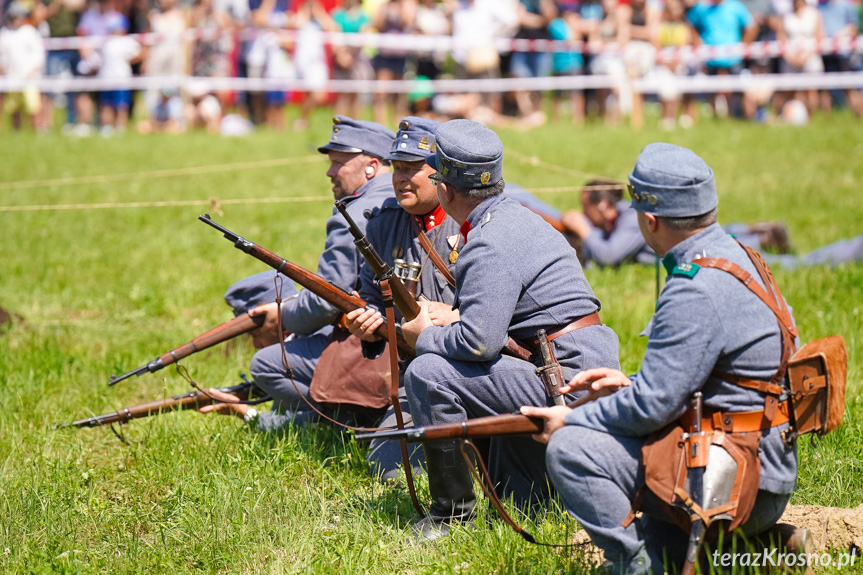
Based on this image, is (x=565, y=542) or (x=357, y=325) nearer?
(x=565, y=542)

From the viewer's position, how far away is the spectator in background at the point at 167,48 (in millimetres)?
19812

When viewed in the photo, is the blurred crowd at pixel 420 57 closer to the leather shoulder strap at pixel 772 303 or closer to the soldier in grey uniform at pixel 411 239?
the soldier in grey uniform at pixel 411 239

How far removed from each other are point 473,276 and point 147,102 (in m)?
17.4

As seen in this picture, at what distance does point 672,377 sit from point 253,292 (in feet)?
12.2

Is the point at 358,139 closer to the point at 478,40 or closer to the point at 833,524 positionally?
the point at 833,524

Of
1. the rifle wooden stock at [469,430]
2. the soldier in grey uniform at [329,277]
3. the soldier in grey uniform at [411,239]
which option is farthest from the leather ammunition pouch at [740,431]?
the soldier in grey uniform at [329,277]

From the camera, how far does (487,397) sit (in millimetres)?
4656

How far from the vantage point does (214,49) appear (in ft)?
64.9

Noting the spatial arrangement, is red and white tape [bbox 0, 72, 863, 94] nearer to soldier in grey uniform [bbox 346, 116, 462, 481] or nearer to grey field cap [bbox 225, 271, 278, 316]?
grey field cap [bbox 225, 271, 278, 316]

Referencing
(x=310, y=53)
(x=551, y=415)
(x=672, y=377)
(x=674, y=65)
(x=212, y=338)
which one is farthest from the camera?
(x=674, y=65)

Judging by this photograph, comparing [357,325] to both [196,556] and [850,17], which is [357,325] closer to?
[196,556]

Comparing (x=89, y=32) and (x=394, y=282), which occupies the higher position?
(x=89, y=32)

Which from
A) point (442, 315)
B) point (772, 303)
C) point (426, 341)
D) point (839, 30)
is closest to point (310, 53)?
point (839, 30)

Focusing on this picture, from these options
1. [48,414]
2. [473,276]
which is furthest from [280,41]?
[473,276]
